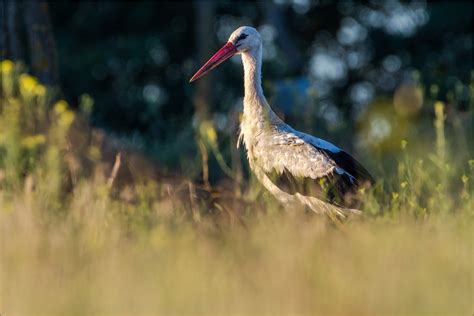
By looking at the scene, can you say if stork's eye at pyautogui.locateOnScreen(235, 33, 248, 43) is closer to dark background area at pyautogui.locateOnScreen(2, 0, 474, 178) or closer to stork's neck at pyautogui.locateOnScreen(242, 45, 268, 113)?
stork's neck at pyautogui.locateOnScreen(242, 45, 268, 113)

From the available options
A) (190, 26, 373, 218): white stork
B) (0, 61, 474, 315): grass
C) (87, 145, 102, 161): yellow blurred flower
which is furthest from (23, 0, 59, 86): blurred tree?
(0, 61, 474, 315): grass

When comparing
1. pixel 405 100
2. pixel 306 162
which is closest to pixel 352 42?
pixel 405 100

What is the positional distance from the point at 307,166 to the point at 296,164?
0.08m

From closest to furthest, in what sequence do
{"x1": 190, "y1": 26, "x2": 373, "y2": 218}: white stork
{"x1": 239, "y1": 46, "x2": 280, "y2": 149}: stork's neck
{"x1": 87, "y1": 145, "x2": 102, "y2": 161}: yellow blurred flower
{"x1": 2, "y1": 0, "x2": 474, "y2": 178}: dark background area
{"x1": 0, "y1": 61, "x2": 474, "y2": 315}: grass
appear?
{"x1": 0, "y1": 61, "x2": 474, "y2": 315}: grass → {"x1": 87, "y1": 145, "x2": 102, "y2": 161}: yellow blurred flower → {"x1": 190, "y1": 26, "x2": 373, "y2": 218}: white stork → {"x1": 239, "y1": 46, "x2": 280, "y2": 149}: stork's neck → {"x1": 2, "y1": 0, "x2": 474, "y2": 178}: dark background area

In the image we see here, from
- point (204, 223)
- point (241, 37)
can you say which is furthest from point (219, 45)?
point (204, 223)

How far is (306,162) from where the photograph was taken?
6.47 m

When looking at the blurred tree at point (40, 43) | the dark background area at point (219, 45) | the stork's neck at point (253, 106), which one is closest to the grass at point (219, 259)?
the stork's neck at point (253, 106)

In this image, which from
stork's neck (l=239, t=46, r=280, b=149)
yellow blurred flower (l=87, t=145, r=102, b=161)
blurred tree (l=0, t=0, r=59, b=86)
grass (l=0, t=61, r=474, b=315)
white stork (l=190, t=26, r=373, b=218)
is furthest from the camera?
blurred tree (l=0, t=0, r=59, b=86)

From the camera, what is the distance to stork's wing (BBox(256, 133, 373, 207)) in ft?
20.7

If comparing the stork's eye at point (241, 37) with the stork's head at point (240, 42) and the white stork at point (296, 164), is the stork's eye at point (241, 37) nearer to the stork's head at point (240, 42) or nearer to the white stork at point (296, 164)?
the stork's head at point (240, 42)

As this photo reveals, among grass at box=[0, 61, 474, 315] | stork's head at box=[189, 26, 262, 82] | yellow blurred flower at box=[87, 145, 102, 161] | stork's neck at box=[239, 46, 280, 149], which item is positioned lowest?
grass at box=[0, 61, 474, 315]

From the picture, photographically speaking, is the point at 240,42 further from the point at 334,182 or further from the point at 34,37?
the point at 34,37

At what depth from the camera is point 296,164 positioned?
6496 mm

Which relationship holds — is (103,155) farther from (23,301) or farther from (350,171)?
(23,301)
